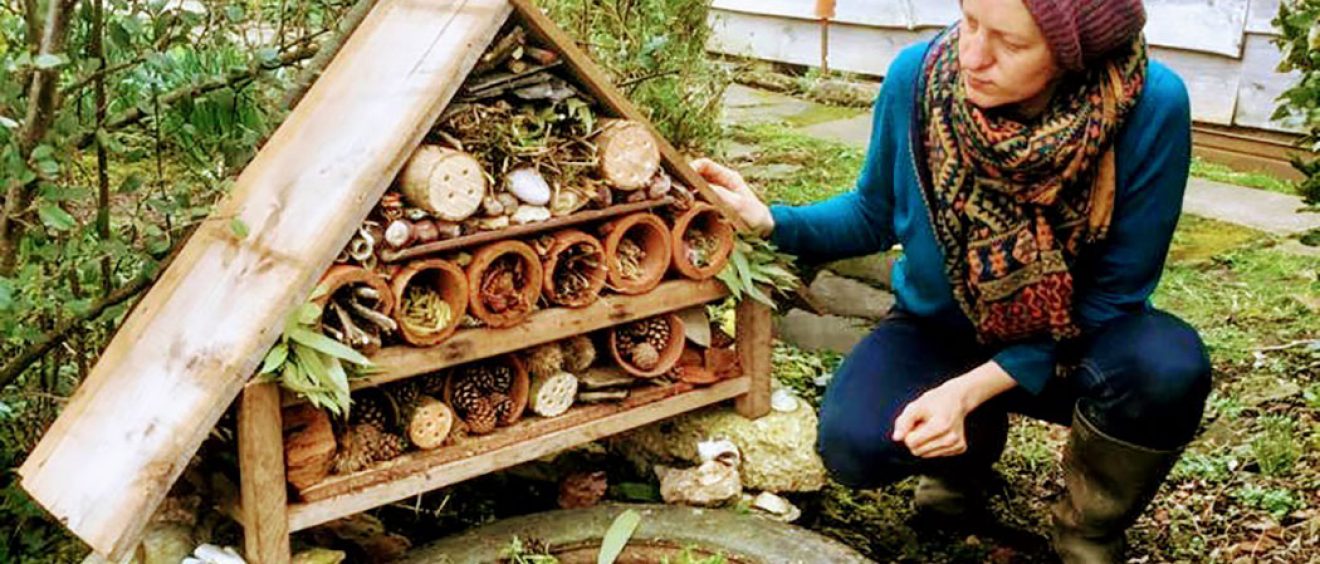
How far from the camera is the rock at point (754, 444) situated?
3.32 meters

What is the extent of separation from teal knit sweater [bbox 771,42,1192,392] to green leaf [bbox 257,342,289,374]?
1173 mm

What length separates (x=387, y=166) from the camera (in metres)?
2.54

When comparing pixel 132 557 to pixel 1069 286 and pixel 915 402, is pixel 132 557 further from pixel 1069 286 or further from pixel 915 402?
pixel 1069 286

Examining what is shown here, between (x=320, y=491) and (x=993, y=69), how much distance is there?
1436 mm

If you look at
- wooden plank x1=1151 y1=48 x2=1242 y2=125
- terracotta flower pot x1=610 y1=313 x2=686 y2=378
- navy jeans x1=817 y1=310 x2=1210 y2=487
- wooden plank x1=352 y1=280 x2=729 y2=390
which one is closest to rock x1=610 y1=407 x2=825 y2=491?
navy jeans x1=817 y1=310 x2=1210 y2=487

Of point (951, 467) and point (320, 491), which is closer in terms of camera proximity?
point (320, 491)

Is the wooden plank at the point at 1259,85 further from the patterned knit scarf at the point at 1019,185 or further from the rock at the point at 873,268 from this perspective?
the patterned knit scarf at the point at 1019,185

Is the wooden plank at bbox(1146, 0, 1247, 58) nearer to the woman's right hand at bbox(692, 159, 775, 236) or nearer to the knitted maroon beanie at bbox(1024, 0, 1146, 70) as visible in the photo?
the woman's right hand at bbox(692, 159, 775, 236)

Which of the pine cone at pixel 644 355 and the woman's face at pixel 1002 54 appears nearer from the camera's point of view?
the woman's face at pixel 1002 54

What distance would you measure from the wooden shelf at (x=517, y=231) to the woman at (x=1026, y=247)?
300mm

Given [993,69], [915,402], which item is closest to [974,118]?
[993,69]

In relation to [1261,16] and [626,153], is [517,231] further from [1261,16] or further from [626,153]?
[1261,16]

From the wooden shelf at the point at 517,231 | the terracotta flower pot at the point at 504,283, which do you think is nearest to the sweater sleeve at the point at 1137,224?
the wooden shelf at the point at 517,231

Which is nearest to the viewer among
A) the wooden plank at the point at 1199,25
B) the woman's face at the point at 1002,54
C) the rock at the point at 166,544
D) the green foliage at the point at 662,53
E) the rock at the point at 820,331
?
the woman's face at the point at 1002,54
